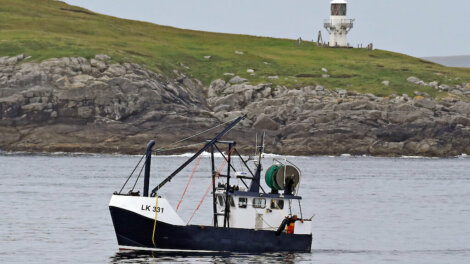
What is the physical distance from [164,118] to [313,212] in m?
71.2

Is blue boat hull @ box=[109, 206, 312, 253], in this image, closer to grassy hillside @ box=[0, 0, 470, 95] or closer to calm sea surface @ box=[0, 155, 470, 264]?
calm sea surface @ box=[0, 155, 470, 264]

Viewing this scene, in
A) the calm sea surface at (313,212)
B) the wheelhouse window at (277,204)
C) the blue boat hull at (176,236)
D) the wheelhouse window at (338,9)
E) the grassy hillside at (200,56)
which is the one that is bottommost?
the calm sea surface at (313,212)

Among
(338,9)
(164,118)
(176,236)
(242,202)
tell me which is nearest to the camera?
(176,236)

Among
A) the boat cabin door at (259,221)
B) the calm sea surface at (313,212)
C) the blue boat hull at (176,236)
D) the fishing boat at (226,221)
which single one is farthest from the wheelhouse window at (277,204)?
the calm sea surface at (313,212)

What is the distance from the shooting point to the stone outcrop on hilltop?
135 meters

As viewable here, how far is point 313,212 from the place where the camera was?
69.2m

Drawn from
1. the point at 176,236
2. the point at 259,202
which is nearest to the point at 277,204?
the point at 259,202

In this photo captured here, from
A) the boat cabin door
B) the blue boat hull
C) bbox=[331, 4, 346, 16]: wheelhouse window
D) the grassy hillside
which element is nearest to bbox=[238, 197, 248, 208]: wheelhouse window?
the boat cabin door

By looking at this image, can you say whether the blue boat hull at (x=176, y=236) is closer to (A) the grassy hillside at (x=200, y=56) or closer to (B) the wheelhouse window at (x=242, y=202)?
(B) the wheelhouse window at (x=242, y=202)

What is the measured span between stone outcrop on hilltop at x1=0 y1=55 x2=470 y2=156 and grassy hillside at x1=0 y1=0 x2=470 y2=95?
10.8 metres

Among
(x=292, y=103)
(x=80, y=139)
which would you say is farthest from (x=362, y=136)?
(x=80, y=139)

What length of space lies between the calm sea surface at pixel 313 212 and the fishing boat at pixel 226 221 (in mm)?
685

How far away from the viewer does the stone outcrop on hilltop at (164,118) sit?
135m

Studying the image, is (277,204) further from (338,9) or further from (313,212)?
(338,9)
